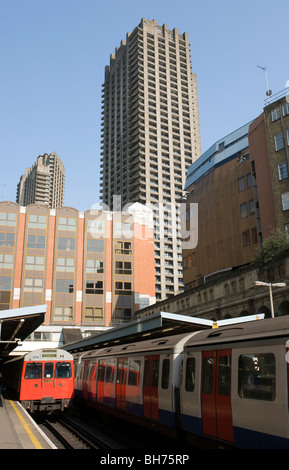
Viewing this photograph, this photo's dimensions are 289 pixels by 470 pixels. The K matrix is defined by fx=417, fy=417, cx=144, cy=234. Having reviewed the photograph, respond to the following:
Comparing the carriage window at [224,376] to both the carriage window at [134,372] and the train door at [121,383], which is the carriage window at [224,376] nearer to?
the carriage window at [134,372]

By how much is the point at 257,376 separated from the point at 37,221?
214ft

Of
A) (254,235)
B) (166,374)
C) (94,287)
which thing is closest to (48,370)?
(166,374)

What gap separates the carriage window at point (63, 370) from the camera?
2123 centimetres

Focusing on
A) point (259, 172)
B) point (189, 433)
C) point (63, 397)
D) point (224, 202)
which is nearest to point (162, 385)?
point (189, 433)

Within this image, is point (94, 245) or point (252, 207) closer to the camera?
point (252, 207)

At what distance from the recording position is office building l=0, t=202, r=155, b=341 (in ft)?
224

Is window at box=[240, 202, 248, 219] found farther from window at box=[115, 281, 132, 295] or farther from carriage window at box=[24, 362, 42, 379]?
carriage window at box=[24, 362, 42, 379]

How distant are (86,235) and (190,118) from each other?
293 ft

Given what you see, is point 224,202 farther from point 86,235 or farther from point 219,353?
point 219,353

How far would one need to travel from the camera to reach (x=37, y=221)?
70875 millimetres

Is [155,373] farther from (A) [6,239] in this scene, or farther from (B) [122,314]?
(A) [6,239]

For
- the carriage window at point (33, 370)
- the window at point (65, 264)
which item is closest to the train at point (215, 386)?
the carriage window at point (33, 370)

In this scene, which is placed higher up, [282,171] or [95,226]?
[95,226]

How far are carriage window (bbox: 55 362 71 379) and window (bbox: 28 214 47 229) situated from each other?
169ft
